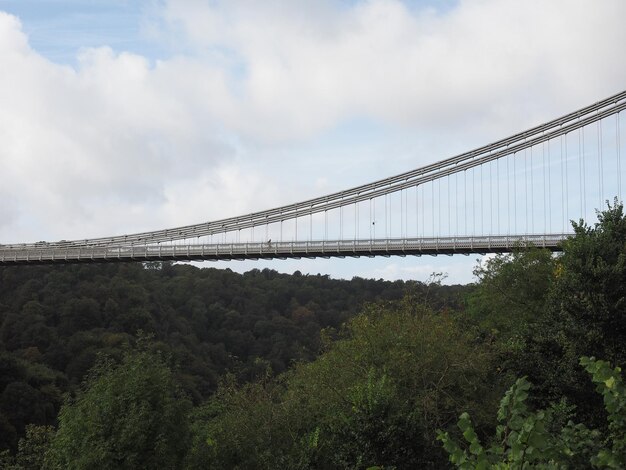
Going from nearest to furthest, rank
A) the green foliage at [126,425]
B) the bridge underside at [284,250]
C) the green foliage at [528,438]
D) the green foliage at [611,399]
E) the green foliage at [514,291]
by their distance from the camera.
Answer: the green foliage at [528,438], the green foliage at [611,399], the green foliage at [126,425], the green foliage at [514,291], the bridge underside at [284,250]

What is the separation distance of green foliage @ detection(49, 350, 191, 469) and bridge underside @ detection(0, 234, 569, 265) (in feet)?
61.7

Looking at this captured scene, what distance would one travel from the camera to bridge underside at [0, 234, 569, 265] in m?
35.7

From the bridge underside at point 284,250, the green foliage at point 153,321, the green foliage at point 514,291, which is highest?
the bridge underside at point 284,250

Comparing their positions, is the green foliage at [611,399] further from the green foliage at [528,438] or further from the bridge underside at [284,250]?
the bridge underside at [284,250]

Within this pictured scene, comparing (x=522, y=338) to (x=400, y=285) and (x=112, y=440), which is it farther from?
(x=400, y=285)

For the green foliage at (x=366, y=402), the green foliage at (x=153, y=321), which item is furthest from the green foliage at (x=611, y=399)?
the green foliage at (x=153, y=321)

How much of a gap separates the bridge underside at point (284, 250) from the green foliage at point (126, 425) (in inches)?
740

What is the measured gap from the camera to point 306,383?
67.0 feet

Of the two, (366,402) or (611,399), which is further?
(366,402)

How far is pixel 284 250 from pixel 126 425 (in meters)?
24.2

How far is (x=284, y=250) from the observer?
39.4 m

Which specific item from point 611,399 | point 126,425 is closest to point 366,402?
point 126,425

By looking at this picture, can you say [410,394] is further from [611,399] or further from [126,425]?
[611,399]

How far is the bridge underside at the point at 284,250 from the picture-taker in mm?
35656
